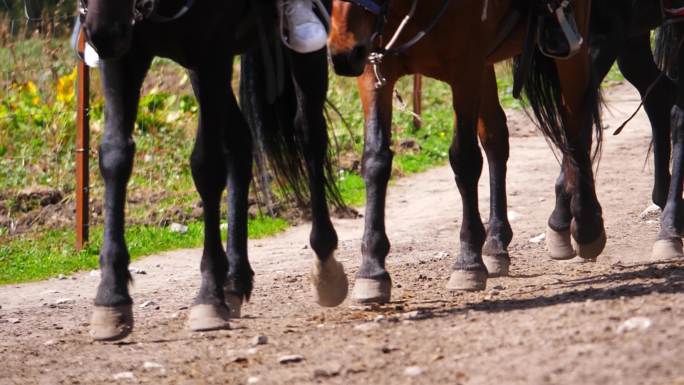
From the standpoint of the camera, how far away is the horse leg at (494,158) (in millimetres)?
8289

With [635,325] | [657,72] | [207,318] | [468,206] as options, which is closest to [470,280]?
[468,206]

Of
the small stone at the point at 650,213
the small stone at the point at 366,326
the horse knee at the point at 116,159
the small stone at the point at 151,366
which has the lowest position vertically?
the small stone at the point at 151,366

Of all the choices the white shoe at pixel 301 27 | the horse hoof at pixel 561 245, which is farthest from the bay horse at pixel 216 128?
the horse hoof at pixel 561 245

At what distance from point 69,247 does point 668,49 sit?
4335 millimetres

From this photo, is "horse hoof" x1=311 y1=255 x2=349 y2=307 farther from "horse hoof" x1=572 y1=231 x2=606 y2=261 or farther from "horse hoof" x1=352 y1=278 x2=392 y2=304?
"horse hoof" x1=572 y1=231 x2=606 y2=261

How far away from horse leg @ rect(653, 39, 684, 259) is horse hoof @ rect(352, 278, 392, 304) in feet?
7.36

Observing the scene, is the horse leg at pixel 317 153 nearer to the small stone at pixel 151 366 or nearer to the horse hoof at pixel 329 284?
the horse hoof at pixel 329 284

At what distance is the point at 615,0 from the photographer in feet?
28.1

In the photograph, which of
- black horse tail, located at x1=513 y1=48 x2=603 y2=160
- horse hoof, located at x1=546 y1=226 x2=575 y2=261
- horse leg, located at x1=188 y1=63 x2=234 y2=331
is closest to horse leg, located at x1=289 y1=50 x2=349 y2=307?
horse leg, located at x1=188 y1=63 x2=234 y2=331

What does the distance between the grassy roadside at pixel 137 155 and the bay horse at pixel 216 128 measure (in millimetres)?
2198

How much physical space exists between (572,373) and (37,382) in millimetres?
2451

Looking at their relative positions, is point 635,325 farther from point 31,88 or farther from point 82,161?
point 31,88

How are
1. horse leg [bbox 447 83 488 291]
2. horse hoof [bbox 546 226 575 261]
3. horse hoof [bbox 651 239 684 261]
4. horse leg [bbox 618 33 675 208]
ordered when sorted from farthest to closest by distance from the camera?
horse leg [bbox 618 33 675 208], horse hoof [bbox 546 226 575 261], horse hoof [bbox 651 239 684 261], horse leg [bbox 447 83 488 291]

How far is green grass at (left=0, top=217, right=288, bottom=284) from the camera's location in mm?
9312
